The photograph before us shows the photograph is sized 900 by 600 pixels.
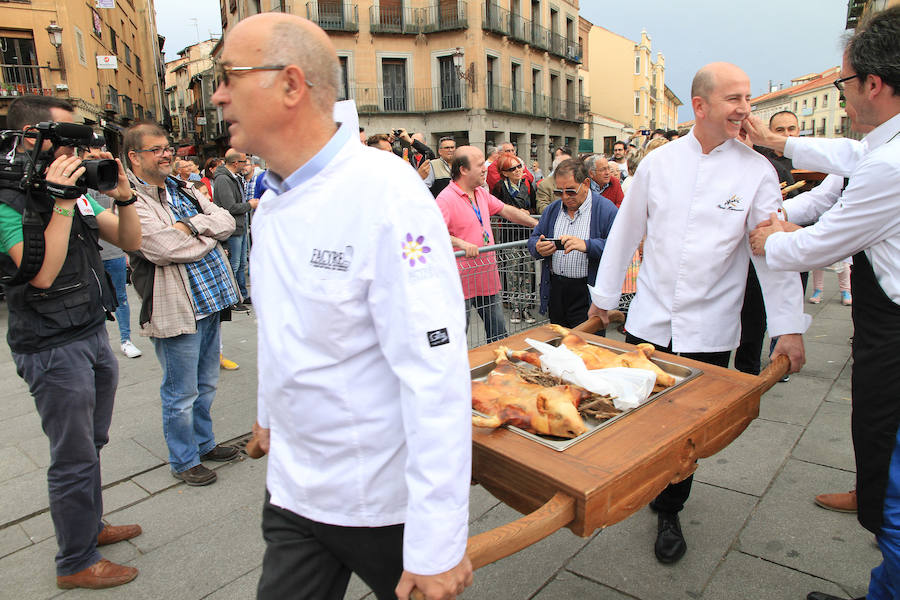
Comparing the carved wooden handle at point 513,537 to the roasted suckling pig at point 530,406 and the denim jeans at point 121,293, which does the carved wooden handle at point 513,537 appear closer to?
the roasted suckling pig at point 530,406

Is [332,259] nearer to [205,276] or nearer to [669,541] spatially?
[669,541]

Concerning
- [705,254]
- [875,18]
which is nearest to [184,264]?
[705,254]

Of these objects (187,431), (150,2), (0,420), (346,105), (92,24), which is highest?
(150,2)

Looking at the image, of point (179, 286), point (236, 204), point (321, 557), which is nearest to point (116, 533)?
point (179, 286)

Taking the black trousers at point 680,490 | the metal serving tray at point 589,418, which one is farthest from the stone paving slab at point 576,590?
the metal serving tray at point 589,418

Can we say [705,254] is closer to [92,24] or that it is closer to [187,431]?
[187,431]

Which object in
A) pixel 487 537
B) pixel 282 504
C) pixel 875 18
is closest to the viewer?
pixel 487 537

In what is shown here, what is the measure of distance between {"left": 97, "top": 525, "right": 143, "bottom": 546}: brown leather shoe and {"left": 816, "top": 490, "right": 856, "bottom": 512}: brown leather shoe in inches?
151

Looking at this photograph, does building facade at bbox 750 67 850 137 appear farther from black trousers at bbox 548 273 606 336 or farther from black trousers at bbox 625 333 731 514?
black trousers at bbox 625 333 731 514

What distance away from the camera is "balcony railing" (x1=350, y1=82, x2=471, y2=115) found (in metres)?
28.7

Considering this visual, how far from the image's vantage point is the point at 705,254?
2695mm

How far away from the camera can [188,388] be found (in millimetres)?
3594

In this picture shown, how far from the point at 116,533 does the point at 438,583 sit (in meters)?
2.69

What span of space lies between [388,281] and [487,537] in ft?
2.20
